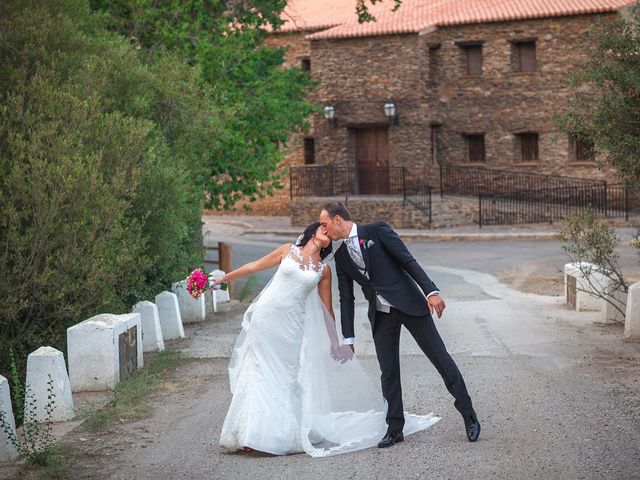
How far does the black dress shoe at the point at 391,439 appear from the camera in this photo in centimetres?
841

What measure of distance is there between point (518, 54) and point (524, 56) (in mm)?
249

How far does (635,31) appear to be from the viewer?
1332 cm

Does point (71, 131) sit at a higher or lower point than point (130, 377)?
higher

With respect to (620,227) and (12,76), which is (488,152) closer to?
(620,227)

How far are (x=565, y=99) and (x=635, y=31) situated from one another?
98.9 feet

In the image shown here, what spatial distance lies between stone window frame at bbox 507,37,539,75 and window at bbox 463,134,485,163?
300 centimetres

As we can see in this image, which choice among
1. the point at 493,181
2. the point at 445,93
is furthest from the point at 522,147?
the point at 445,93

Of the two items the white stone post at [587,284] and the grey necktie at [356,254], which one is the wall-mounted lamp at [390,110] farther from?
the grey necktie at [356,254]

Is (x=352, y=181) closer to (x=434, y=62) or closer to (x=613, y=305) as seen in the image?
(x=434, y=62)

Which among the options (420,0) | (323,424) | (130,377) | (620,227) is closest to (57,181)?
(130,377)

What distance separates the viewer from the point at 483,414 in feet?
31.2

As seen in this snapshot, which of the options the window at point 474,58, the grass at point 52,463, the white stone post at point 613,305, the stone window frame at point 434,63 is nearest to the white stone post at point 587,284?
the white stone post at point 613,305

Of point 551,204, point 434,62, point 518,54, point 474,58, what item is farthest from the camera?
point 434,62

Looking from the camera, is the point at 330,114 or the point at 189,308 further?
the point at 330,114
